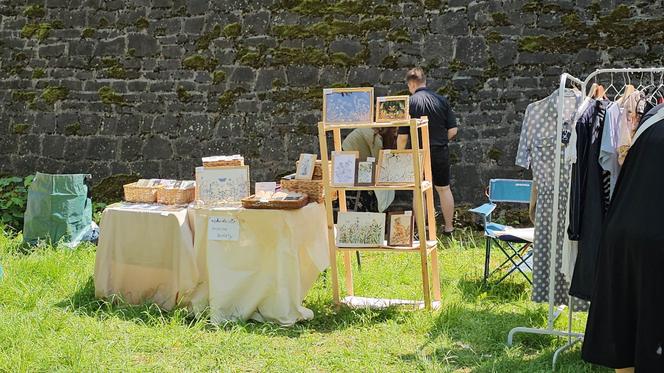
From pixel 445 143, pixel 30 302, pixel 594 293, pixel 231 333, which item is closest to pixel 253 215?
pixel 231 333

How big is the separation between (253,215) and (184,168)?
12.9 feet

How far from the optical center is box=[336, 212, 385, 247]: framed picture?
15.6 feet

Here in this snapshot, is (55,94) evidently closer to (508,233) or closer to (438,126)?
(438,126)

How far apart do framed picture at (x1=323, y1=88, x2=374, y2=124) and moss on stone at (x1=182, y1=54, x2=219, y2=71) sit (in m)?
3.72

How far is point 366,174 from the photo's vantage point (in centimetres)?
473

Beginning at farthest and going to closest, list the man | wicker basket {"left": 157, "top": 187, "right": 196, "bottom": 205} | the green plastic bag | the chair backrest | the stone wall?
the stone wall, the man, the green plastic bag, the chair backrest, wicker basket {"left": 157, "top": 187, "right": 196, "bottom": 205}

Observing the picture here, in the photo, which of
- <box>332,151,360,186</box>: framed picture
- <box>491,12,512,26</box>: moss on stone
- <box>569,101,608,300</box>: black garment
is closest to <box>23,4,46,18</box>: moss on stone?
<box>491,12,512,26</box>: moss on stone

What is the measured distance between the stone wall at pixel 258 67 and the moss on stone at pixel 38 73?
0.04 ft

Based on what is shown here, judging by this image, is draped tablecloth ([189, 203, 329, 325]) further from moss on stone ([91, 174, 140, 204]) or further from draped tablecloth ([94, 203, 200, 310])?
moss on stone ([91, 174, 140, 204])

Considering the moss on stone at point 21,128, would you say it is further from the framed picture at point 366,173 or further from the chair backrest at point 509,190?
the chair backrest at point 509,190

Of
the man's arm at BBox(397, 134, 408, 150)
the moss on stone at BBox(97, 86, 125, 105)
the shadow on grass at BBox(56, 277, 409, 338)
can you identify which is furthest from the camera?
the moss on stone at BBox(97, 86, 125, 105)

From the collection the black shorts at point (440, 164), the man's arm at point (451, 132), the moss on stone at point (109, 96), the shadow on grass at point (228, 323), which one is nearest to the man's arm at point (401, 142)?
the black shorts at point (440, 164)

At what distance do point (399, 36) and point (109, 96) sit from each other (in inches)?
130

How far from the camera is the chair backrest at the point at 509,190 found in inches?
231
